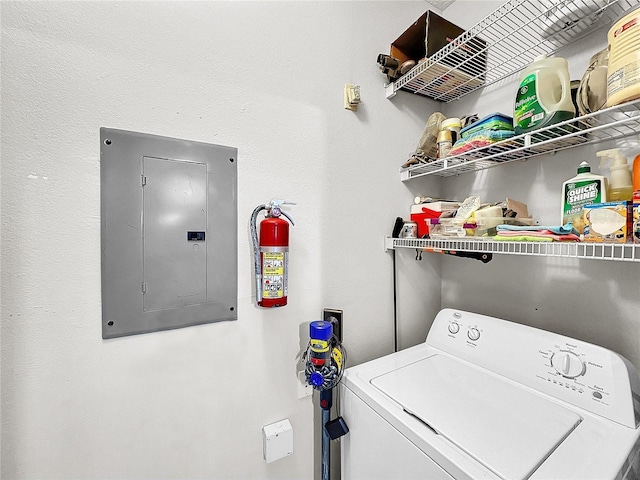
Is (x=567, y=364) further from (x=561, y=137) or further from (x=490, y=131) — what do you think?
(x=490, y=131)

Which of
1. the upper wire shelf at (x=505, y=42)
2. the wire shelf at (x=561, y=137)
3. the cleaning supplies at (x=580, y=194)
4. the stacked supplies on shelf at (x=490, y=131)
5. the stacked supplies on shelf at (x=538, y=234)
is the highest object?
the upper wire shelf at (x=505, y=42)

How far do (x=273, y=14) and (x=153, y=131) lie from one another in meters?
0.65

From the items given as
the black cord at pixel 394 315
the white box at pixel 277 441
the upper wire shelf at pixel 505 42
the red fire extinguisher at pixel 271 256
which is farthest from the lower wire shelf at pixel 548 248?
the white box at pixel 277 441

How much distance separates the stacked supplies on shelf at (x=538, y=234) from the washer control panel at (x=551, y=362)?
1.15 ft

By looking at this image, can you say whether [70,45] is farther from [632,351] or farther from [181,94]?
[632,351]

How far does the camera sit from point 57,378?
78 cm

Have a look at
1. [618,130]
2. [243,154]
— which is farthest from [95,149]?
[618,130]

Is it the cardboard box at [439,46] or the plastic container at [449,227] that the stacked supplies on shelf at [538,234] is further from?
the cardboard box at [439,46]

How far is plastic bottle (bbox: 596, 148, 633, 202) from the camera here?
811 millimetres

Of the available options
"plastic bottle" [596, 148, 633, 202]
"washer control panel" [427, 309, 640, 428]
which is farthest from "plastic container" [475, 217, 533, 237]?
"washer control panel" [427, 309, 640, 428]

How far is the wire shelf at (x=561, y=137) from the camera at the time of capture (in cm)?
75

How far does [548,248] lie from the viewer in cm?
79

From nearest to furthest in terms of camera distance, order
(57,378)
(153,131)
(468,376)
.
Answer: (57,378) → (153,131) → (468,376)

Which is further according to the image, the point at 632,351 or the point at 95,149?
the point at 632,351
